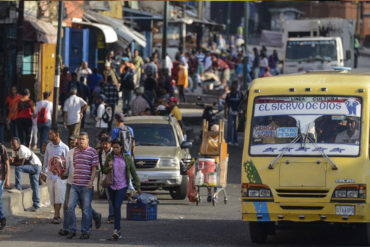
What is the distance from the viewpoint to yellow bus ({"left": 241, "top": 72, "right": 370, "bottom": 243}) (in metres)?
14.4

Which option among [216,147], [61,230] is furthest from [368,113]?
[216,147]

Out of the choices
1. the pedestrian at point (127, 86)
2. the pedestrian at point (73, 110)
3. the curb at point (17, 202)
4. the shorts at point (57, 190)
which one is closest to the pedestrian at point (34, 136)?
the pedestrian at point (73, 110)

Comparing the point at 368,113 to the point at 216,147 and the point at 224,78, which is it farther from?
the point at 224,78

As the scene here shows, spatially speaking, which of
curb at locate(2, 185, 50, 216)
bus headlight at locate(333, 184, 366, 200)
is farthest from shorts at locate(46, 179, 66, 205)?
bus headlight at locate(333, 184, 366, 200)

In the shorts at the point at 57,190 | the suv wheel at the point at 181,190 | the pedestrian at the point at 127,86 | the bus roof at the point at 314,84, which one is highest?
the bus roof at the point at 314,84

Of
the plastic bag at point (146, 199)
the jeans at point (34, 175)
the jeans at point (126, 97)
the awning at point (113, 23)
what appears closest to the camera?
the plastic bag at point (146, 199)

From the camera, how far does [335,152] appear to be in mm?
14703

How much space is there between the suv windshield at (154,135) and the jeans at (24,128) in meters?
4.92

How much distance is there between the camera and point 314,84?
1530 centimetres

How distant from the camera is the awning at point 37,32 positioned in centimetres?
3272

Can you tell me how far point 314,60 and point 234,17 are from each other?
51.8 meters

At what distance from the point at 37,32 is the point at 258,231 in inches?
753

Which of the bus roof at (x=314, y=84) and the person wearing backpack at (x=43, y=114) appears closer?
the bus roof at (x=314, y=84)

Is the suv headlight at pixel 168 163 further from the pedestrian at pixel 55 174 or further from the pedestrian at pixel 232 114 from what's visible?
the pedestrian at pixel 232 114
